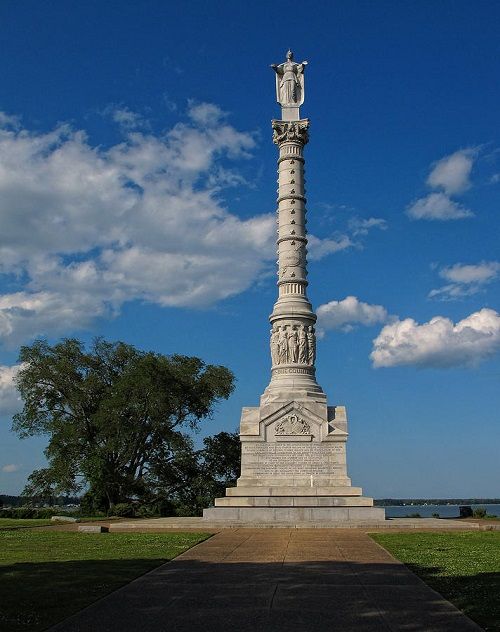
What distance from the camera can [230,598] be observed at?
10.1m

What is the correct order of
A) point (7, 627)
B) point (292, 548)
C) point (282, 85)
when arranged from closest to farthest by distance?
1. point (7, 627)
2. point (292, 548)
3. point (282, 85)

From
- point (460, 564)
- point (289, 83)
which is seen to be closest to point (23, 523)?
point (460, 564)

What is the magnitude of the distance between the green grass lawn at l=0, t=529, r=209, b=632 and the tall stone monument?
8552mm

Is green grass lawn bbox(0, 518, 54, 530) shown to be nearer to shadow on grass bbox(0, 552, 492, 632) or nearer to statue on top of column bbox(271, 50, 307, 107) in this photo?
shadow on grass bbox(0, 552, 492, 632)

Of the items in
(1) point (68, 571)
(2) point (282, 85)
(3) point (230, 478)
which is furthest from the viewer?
(3) point (230, 478)

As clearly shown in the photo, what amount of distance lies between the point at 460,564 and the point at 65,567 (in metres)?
7.62

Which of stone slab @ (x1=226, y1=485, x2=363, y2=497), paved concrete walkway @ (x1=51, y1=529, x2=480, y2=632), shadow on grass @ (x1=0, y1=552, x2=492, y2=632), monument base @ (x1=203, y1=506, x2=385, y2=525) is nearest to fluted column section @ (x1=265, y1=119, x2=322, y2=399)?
stone slab @ (x1=226, y1=485, x2=363, y2=497)

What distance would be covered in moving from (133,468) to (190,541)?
72.2 ft

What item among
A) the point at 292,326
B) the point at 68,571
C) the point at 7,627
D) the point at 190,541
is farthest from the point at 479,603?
the point at 292,326

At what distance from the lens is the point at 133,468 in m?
40.4

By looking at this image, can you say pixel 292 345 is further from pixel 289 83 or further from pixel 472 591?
pixel 472 591

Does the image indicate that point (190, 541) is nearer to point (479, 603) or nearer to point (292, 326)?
point (479, 603)

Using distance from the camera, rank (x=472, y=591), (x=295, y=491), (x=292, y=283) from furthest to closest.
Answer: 1. (x=292, y=283)
2. (x=295, y=491)
3. (x=472, y=591)

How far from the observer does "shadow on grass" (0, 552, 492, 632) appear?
27.6 feet
